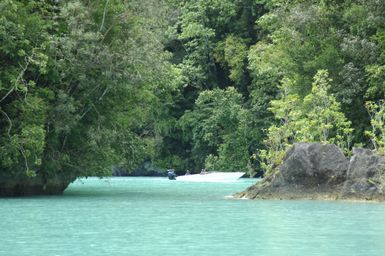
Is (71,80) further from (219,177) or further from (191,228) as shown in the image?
(219,177)

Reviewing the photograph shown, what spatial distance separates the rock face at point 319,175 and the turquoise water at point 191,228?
199cm

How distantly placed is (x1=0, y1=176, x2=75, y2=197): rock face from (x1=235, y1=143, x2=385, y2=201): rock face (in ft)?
30.7

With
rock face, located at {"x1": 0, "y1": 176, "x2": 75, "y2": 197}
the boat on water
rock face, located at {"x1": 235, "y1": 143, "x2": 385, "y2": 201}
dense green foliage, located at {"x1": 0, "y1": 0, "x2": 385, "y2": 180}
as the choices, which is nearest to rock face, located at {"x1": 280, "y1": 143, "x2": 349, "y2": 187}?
rock face, located at {"x1": 235, "y1": 143, "x2": 385, "y2": 201}

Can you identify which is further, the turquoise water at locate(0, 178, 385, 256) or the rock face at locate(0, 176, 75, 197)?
the rock face at locate(0, 176, 75, 197)

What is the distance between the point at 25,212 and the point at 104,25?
14.5 m

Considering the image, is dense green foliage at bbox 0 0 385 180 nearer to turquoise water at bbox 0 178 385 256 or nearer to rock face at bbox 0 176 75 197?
rock face at bbox 0 176 75 197

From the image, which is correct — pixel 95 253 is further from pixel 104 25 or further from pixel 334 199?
pixel 104 25

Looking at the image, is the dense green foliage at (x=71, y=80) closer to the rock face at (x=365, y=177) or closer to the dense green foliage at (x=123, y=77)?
the dense green foliage at (x=123, y=77)

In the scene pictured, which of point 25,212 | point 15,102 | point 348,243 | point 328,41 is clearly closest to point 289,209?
point 25,212

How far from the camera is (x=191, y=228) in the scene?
22.6 metres

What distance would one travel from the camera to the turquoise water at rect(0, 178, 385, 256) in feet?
59.9

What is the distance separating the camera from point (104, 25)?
41062 millimetres

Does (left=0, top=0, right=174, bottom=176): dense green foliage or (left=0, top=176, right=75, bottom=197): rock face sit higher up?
(left=0, top=0, right=174, bottom=176): dense green foliage

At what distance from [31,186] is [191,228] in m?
19.1
